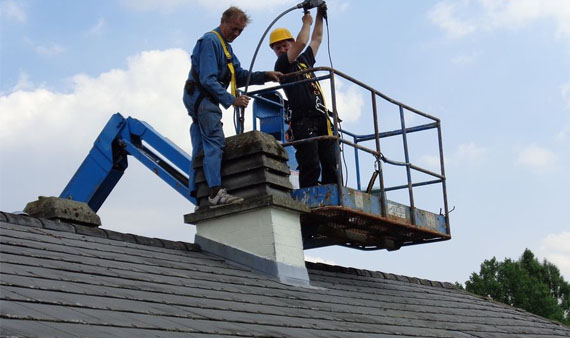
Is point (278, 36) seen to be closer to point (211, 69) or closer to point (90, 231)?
point (211, 69)

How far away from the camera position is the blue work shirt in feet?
26.2

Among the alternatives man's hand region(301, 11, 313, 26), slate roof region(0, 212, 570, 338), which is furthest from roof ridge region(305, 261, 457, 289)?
man's hand region(301, 11, 313, 26)

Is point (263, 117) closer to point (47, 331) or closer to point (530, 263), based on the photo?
point (47, 331)

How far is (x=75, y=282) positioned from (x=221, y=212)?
2820mm

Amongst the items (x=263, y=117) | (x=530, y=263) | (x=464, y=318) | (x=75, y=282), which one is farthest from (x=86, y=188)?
(x=530, y=263)

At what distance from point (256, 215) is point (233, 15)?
1.91 m

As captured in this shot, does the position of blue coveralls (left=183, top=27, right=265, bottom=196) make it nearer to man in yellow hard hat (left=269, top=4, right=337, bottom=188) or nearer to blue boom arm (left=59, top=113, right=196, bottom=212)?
man in yellow hard hat (left=269, top=4, right=337, bottom=188)

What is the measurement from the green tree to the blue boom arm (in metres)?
33.0

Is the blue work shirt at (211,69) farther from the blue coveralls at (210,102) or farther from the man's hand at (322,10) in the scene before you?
the man's hand at (322,10)

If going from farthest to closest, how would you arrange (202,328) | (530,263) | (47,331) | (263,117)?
(530,263)
(263,117)
(202,328)
(47,331)

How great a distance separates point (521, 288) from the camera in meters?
42.3

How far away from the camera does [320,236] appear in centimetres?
923

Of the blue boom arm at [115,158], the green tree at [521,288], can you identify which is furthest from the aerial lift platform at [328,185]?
the green tree at [521,288]

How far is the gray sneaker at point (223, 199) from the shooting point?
7996 mm
